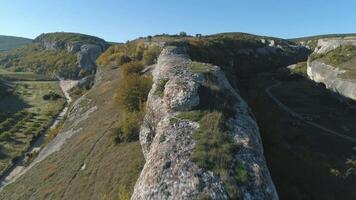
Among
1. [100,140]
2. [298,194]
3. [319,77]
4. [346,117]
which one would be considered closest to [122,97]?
[100,140]

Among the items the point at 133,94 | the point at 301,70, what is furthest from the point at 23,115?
the point at 301,70

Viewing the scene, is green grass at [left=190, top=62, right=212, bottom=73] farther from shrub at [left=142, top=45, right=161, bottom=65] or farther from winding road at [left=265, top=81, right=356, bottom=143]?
shrub at [left=142, top=45, right=161, bottom=65]

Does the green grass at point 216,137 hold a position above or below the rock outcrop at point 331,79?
above

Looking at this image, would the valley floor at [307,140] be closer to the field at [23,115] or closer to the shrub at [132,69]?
the shrub at [132,69]

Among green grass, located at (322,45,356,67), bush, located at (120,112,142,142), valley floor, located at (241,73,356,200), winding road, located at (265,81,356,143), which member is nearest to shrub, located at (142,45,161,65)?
valley floor, located at (241,73,356,200)

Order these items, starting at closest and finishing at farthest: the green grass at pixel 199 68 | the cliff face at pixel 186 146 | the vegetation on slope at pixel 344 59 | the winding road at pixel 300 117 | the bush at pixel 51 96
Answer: the cliff face at pixel 186 146 → the green grass at pixel 199 68 → the winding road at pixel 300 117 → the vegetation on slope at pixel 344 59 → the bush at pixel 51 96

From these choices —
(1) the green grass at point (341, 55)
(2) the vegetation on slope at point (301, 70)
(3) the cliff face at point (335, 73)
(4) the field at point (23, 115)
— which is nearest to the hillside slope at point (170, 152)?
(4) the field at point (23, 115)

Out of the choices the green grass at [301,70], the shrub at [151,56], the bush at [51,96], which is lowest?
the bush at [51,96]
